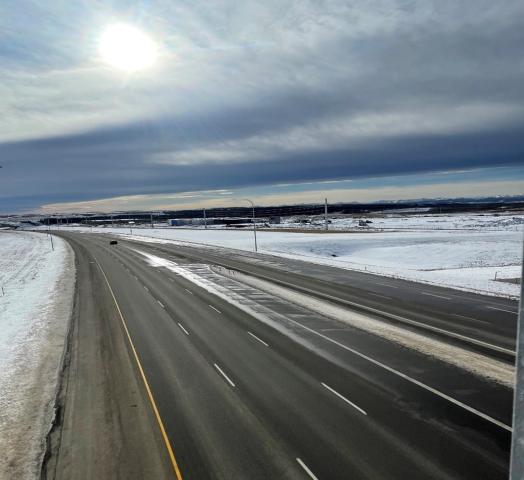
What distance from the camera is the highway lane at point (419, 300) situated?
22.3 m

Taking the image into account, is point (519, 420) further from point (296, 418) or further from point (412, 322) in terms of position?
point (412, 322)

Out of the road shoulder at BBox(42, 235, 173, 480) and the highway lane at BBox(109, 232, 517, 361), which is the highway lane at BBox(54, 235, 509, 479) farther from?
the highway lane at BBox(109, 232, 517, 361)

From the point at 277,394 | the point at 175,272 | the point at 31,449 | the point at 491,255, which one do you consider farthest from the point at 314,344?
the point at 491,255

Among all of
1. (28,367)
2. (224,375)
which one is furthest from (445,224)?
(28,367)

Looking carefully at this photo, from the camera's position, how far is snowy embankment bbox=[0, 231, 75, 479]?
1180 cm

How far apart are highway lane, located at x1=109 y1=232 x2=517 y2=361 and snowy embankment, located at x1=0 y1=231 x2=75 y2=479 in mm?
17853

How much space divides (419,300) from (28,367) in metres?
24.4

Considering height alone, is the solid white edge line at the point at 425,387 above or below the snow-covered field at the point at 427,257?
above

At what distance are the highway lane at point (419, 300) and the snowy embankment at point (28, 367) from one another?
1785cm

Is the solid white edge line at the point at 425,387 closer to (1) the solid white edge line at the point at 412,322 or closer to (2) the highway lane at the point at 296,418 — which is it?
(2) the highway lane at the point at 296,418

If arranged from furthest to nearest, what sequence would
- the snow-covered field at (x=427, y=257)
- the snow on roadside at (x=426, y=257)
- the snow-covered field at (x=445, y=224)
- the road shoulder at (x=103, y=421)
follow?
1. the snow-covered field at (x=445, y=224)
2. the snow-covered field at (x=427, y=257)
3. the snow on roadside at (x=426, y=257)
4. the road shoulder at (x=103, y=421)

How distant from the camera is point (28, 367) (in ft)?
58.9

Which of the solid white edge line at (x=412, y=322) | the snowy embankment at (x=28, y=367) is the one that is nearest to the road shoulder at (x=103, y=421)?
the snowy embankment at (x=28, y=367)

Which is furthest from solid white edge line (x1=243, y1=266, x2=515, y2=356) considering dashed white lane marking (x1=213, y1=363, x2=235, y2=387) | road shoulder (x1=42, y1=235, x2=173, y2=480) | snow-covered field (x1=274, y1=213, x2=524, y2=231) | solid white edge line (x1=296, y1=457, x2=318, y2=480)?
snow-covered field (x1=274, y1=213, x2=524, y2=231)
